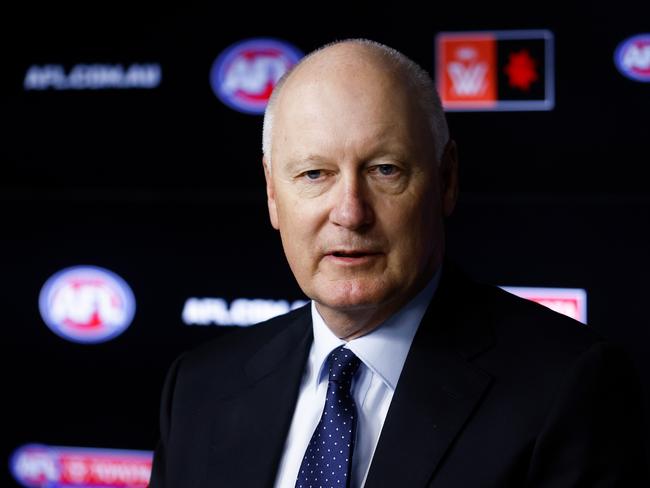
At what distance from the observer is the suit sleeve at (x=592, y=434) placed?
105 centimetres

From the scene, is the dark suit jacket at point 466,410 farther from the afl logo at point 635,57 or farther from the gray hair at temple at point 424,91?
the afl logo at point 635,57

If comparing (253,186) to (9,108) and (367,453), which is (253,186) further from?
(367,453)

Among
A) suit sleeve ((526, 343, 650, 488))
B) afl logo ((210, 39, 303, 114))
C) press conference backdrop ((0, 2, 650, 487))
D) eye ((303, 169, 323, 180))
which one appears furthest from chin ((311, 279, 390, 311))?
afl logo ((210, 39, 303, 114))

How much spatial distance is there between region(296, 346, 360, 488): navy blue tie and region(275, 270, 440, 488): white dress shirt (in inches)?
0.5

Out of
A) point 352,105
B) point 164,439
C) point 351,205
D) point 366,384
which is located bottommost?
point 164,439

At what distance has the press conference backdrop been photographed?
199 cm

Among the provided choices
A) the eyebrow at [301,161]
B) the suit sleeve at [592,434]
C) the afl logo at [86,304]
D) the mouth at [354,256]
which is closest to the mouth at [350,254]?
the mouth at [354,256]

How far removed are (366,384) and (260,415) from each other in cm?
15

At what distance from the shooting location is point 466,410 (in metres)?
1.13

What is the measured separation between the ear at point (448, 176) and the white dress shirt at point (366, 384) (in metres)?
0.10

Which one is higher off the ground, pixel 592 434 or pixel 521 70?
pixel 521 70

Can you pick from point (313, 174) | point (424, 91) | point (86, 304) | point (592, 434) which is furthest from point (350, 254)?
point (86, 304)

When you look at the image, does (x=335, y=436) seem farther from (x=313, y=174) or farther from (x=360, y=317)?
(x=313, y=174)

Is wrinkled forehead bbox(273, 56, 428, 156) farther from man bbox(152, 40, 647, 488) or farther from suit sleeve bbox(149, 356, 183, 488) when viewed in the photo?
suit sleeve bbox(149, 356, 183, 488)
